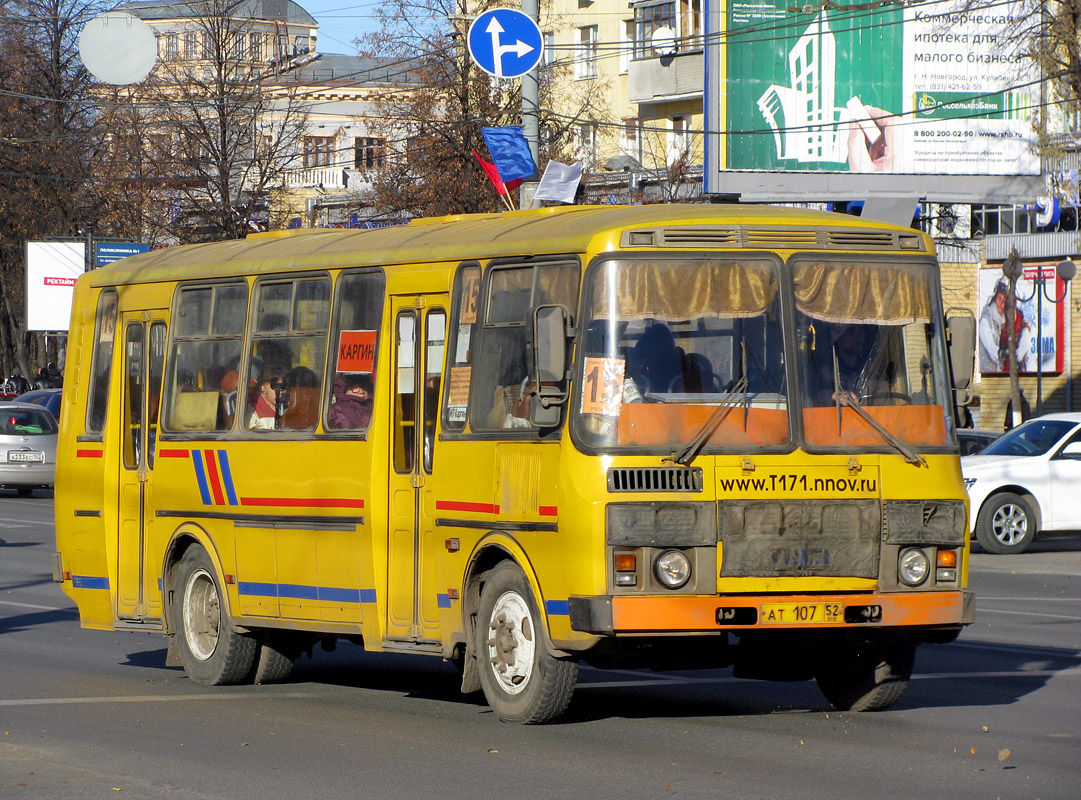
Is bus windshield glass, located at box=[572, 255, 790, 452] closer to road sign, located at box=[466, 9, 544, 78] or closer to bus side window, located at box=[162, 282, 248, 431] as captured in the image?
bus side window, located at box=[162, 282, 248, 431]

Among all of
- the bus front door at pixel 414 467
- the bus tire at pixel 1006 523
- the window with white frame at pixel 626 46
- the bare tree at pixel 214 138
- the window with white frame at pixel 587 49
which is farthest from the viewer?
the window with white frame at pixel 587 49

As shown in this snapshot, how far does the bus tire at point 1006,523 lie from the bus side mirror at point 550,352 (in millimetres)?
14292

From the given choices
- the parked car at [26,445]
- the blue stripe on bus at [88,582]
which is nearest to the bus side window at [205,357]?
the blue stripe on bus at [88,582]

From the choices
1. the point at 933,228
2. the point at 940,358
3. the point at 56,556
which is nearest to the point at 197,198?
the point at 933,228

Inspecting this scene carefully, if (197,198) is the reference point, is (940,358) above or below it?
below

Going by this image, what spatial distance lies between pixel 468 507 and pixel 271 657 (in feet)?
8.93

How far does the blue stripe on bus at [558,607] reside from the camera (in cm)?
912

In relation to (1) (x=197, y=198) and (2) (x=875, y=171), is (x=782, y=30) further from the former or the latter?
(1) (x=197, y=198)

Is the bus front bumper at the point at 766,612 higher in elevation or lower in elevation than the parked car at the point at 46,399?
lower

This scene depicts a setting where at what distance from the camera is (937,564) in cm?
955

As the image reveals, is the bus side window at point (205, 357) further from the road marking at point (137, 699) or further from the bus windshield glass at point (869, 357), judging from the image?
the bus windshield glass at point (869, 357)

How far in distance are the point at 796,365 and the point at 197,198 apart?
43698mm

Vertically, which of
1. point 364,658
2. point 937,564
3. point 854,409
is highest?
point 854,409

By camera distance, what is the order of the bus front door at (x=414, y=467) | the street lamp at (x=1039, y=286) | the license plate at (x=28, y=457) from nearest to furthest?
1. the bus front door at (x=414, y=467)
2. the license plate at (x=28, y=457)
3. the street lamp at (x=1039, y=286)
